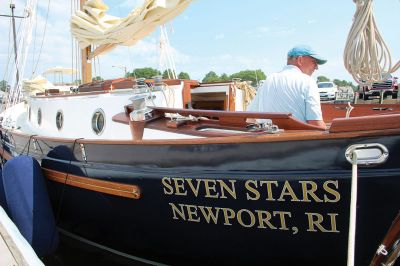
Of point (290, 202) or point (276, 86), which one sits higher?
point (276, 86)

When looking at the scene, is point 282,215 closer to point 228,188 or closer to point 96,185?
point 228,188

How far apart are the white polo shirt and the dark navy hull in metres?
0.57

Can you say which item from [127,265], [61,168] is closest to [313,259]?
[127,265]

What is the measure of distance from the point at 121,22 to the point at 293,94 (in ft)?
10.5

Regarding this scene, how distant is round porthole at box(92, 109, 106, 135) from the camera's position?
4.32 m

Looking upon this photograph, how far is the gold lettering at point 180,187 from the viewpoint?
279cm

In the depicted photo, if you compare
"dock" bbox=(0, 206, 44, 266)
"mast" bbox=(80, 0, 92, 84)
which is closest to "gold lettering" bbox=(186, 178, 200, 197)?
"dock" bbox=(0, 206, 44, 266)

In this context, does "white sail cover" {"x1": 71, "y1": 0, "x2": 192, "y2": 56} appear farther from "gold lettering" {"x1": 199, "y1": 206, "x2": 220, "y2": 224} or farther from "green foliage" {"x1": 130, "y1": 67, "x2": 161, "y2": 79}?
"gold lettering" {"x1": 199, "y1": 206, "x2": 220, "y2": 224}

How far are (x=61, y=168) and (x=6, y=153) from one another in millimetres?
3510

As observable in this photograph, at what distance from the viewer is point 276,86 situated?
2852 mm

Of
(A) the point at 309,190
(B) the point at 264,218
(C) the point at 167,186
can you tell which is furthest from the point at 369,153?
(C) the point at 167,186

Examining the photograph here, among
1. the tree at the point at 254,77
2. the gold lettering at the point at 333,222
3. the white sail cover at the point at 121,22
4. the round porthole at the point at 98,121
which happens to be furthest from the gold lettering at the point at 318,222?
the white sail cover at the point at 121,22

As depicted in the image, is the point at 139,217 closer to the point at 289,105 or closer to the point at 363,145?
the point at 289,105

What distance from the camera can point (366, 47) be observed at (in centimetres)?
258
